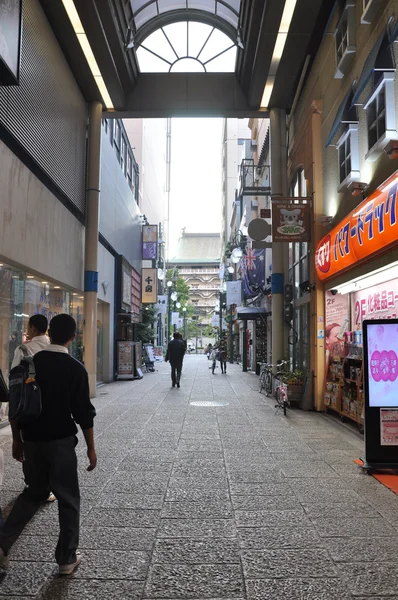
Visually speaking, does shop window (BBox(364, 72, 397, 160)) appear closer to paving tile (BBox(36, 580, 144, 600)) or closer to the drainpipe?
paving tile (BBox(36, 580, 144, 600))

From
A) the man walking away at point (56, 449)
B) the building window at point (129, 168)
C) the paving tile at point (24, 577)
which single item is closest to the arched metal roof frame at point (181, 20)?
the building window at point (129, 168)

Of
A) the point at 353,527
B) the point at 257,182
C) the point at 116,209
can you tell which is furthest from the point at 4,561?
the point at 257,182

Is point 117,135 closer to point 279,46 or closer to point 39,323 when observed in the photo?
point 279,46

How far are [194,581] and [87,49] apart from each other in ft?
44.6

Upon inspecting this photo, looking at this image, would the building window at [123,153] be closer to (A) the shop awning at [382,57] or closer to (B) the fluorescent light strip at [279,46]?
(B) the fluorescent light strip at [279,46]

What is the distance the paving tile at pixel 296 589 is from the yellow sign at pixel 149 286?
25.9 meters

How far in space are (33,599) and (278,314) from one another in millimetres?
13410

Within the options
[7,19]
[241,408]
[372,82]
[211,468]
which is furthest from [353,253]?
[7,19]

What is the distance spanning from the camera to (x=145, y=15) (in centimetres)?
1527

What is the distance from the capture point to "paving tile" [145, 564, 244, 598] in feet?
11.2

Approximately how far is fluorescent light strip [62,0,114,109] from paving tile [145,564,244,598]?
1219cm

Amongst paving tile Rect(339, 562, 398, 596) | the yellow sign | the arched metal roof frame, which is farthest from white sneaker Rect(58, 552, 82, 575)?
the yellow sign

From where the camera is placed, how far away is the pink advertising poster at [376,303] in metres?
9.47

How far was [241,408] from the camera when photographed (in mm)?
13008
